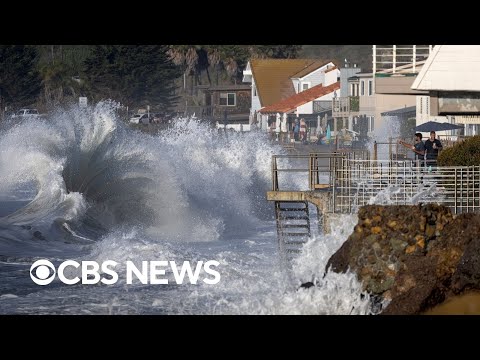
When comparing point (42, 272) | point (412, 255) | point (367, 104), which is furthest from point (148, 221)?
point (367, 104)

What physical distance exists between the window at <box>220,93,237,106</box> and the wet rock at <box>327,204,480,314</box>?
9089 centimetres

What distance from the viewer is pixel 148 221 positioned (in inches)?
1430

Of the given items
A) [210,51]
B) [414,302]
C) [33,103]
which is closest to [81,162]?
[414,302]

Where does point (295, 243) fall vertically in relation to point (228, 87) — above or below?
below

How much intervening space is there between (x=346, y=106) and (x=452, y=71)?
60083mm

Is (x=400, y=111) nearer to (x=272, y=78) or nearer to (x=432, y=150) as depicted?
(x=272, y=78)

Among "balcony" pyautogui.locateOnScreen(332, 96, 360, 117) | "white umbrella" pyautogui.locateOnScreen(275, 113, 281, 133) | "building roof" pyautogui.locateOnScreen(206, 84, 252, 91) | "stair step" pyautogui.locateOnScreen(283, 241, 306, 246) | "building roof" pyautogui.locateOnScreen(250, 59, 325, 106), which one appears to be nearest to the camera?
"stair step" pyautogui.locateOnScreen(283, 241, 306, 246)

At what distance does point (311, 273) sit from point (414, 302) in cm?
336

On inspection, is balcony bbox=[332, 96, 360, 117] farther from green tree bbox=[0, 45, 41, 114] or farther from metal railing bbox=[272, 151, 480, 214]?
metal railing bbox=[272, 151, 480, 214]

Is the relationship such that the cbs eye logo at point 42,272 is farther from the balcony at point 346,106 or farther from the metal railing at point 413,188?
the balcony at point 346,106

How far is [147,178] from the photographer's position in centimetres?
3900

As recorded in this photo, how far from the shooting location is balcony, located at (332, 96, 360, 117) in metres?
80.3

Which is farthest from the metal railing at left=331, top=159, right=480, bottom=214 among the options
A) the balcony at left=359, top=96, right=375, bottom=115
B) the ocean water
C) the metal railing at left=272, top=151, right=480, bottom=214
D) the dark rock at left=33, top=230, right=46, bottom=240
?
the balcony at left=359, top=96, right=375, bottom=115
